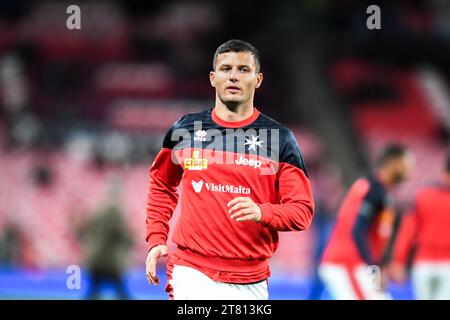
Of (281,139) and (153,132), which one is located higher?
(153,132)

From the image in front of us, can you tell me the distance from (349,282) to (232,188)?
10.1ft

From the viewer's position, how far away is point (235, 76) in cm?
491

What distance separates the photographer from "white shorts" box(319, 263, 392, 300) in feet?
24.8

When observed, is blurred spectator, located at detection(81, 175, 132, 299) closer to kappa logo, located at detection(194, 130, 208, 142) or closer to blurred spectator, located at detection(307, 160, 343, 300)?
blurred spectator, located at detection(307, 160, 343, 300)

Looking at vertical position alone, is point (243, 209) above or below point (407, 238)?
above

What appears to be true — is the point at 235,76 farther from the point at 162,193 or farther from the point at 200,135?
the point at 162,193

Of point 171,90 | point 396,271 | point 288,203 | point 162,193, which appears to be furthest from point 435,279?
point 171,90

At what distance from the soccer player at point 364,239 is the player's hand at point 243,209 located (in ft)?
10.0

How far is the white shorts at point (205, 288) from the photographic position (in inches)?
195

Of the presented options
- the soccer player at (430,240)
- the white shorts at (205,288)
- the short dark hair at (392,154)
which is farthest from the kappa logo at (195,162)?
the soccer player at (430,240)

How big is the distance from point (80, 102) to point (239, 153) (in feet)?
58.3

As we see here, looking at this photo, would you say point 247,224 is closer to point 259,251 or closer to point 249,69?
point 259,251

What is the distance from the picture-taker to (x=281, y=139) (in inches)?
196
